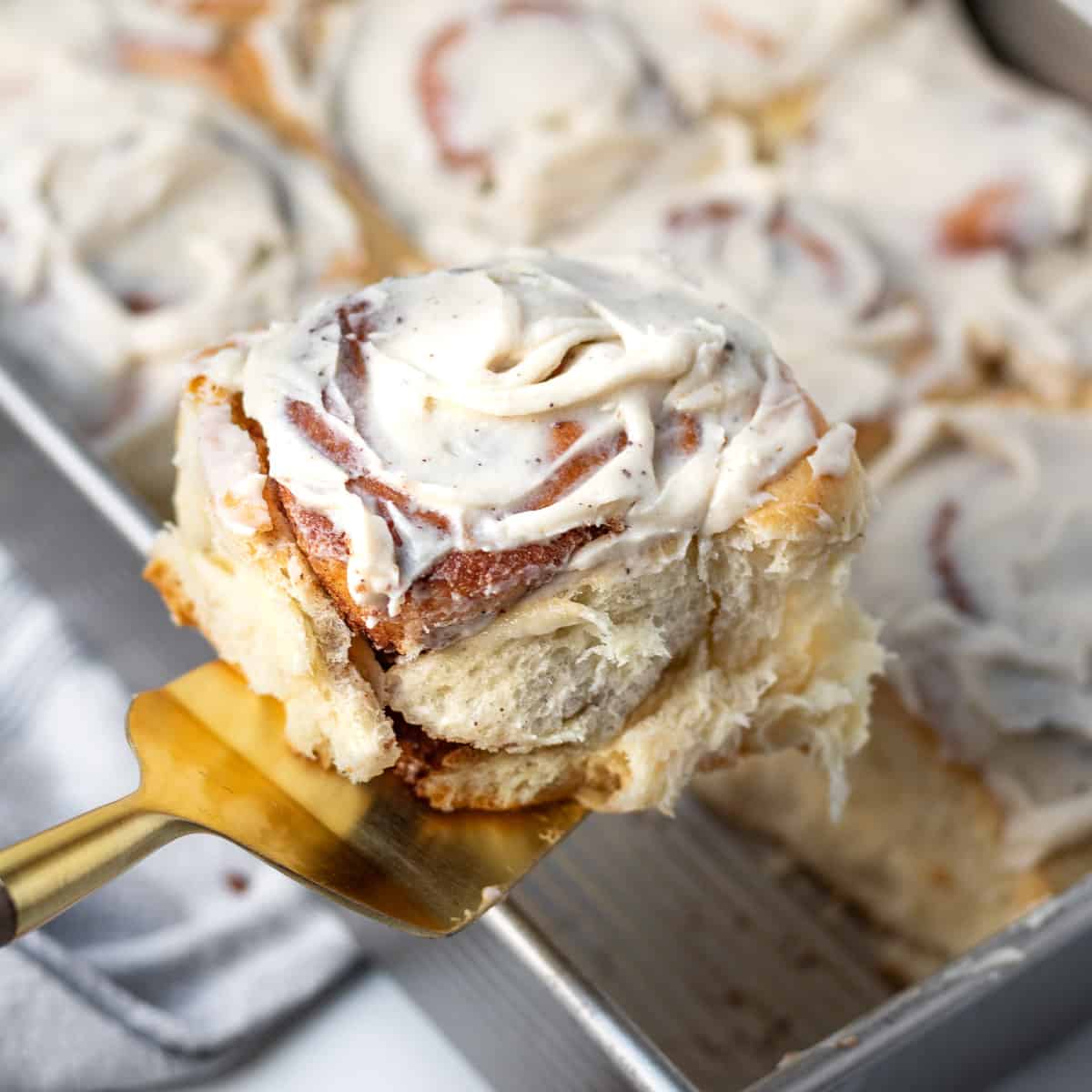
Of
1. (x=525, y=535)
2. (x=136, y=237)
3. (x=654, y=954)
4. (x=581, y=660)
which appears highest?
(x=525, y=535)

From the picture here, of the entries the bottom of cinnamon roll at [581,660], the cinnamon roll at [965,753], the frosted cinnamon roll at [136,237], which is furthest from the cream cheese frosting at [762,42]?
the bottom of cinnamon roll at [581,660]

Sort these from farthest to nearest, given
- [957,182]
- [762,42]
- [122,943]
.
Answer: [762,42] → [957,182] → [122,943]

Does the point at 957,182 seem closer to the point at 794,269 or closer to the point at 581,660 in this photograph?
the point at 794,269

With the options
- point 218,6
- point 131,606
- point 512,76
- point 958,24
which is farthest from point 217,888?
point 958,24

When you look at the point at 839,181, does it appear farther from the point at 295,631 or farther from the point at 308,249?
the point at 295,631

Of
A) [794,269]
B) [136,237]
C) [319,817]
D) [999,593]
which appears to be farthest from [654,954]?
[136,237]

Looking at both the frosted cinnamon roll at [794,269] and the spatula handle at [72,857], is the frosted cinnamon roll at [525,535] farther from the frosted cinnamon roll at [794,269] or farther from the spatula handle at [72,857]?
the frosted cinnamon roll at [794,269]

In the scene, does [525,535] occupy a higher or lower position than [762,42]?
higher
